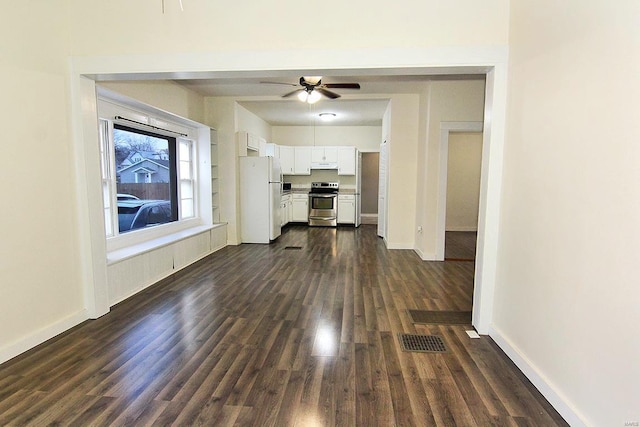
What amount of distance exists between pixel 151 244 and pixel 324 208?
16.6 feet

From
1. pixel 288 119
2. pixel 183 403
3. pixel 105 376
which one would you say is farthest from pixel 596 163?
pixel 288 119

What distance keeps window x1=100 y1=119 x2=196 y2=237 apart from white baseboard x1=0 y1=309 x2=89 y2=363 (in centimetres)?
122

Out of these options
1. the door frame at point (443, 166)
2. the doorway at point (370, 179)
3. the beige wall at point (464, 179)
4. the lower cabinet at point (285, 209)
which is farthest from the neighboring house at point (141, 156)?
the doorway at point (370, 179)

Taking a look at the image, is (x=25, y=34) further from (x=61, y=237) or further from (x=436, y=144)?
(x=436, y=144)

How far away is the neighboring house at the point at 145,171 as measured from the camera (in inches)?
162

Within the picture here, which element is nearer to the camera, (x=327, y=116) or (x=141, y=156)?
(x=141, y=156)

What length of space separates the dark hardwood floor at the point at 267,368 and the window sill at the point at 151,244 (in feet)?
1.53

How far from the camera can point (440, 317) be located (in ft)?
10.1

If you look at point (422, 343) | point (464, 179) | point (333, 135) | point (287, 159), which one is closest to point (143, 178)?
point (422, 343)

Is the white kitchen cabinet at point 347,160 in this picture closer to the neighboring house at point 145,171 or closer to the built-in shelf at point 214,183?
the built-in shelf at point 214,183

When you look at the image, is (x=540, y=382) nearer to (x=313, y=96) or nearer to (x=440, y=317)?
(x=440, y=317)

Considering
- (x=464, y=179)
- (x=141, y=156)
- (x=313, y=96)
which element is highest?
(x=313, y=96)

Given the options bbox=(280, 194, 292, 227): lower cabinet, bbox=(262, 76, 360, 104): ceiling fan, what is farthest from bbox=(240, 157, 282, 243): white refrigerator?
bbox=(262, 76, 360, 104): ceiling fan

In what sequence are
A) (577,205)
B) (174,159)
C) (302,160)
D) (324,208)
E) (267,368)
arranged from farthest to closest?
(302,160) < (324,208) < (174,159) < (267,368) < (577,205)
